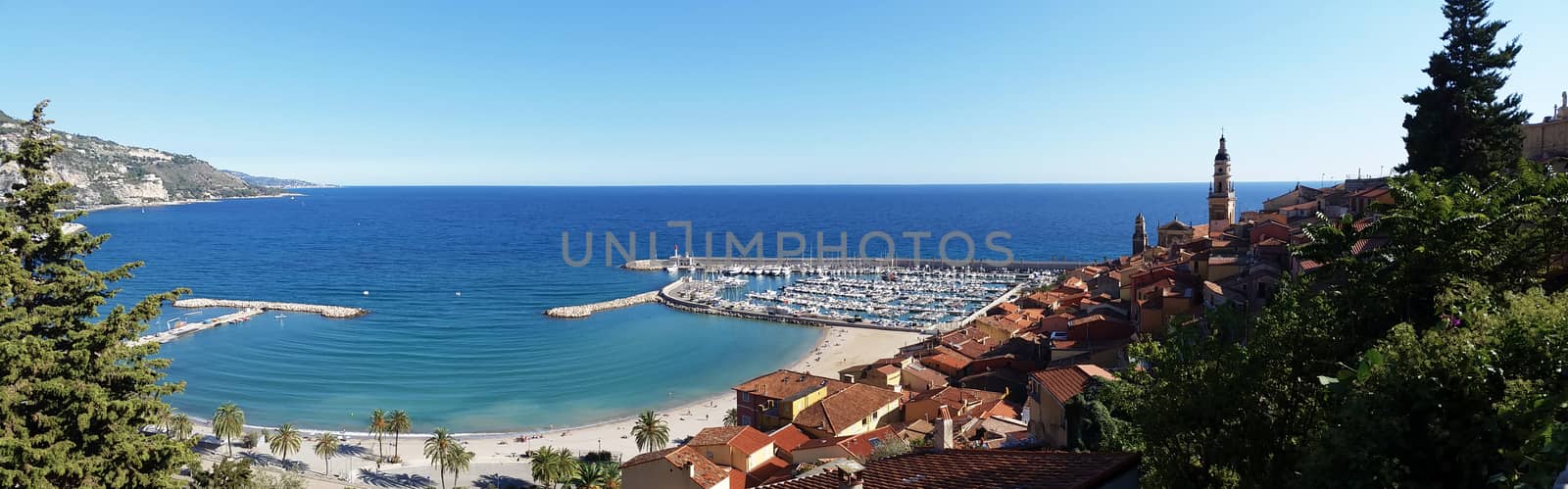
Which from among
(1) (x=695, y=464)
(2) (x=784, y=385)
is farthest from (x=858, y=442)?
(2) (x=784, y=385)

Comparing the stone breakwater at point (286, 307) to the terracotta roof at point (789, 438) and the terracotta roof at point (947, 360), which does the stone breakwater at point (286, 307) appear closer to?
the terracotta roof at point (947, 360)

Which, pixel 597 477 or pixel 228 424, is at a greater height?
pixel 597 477

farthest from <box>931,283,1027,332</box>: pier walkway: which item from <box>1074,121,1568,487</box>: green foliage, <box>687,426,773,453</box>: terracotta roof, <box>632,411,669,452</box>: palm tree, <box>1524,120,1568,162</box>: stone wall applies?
<box>1074,121,1568,487</box>: green foliage

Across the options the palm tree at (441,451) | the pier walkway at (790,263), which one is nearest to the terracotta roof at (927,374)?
the palm tree at (441,451)

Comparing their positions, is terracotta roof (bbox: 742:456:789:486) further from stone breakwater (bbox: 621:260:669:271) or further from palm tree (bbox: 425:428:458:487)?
stone breakwater (bbox: 621:260:669:271)

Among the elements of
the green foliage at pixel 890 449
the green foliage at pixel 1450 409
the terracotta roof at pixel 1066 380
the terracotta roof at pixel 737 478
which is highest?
the green foliage at pixel 1450 409

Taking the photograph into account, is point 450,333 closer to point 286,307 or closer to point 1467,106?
point 286,307
